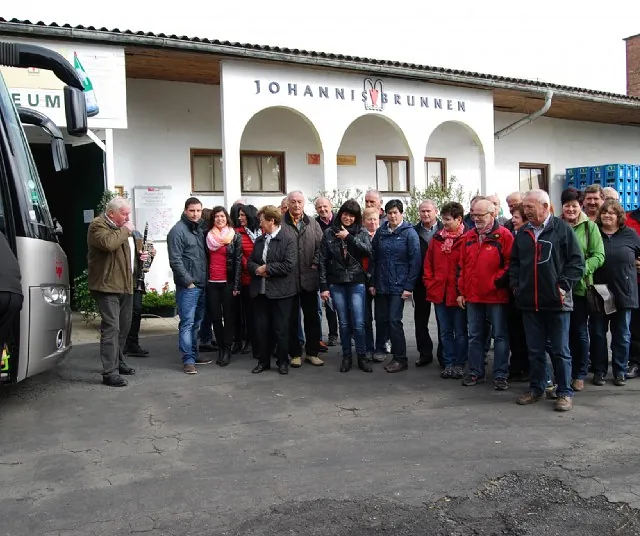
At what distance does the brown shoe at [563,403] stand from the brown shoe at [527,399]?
23 centimetres

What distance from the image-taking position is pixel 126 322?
709 cm

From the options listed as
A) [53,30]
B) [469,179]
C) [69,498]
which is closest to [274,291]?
[69,498]

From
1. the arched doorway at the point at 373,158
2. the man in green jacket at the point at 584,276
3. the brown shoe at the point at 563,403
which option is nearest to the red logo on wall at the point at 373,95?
the arched doorway at the point at 373,158

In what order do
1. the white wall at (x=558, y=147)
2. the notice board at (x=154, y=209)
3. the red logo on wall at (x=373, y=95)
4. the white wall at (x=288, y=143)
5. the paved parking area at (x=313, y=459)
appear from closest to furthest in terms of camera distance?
the paved parking area at (x=313, y=459)
the notice board at (x=154, y=209)
the red logo on wall at (x=373, y=95)
the white wall at (x=288, y=143)
the white wall at (x=558, y=147)

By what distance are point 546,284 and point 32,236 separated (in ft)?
14.3

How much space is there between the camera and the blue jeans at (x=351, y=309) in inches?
283

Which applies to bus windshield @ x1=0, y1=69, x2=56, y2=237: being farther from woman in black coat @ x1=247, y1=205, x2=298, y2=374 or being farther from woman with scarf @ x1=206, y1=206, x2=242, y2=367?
woman in black coat @ x1=247, y1=205, x2=298, y2=374

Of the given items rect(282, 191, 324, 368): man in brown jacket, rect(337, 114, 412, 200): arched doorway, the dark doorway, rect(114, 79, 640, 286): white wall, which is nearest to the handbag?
rect(282, 191, 324, 368): man in brown jacket

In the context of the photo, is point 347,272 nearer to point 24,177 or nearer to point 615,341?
point 615,341

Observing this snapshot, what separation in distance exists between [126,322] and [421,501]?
14.1 ft

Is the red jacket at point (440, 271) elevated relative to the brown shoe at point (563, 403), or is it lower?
elevated

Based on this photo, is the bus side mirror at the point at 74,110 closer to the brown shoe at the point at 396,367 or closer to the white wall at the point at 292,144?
the brown shoe at the point at 396,367

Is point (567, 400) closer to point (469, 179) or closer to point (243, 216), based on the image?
point (243, 216)

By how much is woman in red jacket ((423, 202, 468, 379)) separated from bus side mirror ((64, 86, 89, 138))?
146 inches
